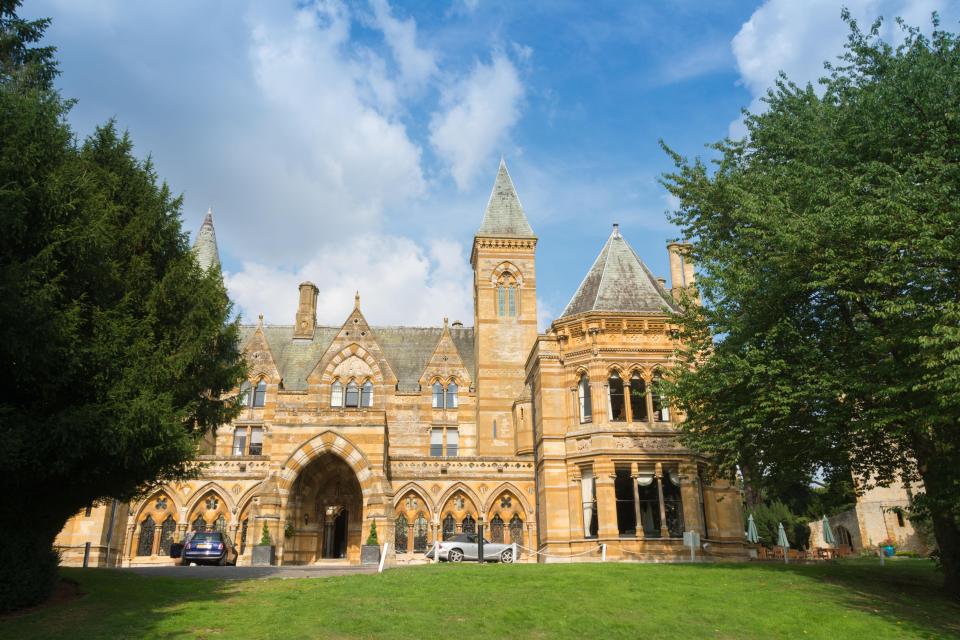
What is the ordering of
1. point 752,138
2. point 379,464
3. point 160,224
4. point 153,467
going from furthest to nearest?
point 379,464 < point 752,138 < point 160,224 < point 153,467

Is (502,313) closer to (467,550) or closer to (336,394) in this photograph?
(336,394)

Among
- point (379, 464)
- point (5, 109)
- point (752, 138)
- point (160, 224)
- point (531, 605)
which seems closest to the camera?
point (5, 109)

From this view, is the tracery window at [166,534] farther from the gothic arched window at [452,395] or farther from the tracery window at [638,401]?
the tracery window at [638,401]

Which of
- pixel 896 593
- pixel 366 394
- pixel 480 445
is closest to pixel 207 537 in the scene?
pixel 366 394

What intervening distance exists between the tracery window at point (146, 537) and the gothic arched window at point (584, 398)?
767 inches

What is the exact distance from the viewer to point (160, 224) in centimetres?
1706

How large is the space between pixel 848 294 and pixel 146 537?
29682mm

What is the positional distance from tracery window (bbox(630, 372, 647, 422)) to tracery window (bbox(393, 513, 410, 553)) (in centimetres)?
1129

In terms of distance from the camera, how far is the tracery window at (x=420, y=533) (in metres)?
32.2

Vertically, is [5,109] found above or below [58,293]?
above

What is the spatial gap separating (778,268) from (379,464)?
59.1 feet

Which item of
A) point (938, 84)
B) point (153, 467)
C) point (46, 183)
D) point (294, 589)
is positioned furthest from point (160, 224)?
point (938, 84)

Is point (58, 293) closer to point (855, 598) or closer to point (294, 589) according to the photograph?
point (294, 589)

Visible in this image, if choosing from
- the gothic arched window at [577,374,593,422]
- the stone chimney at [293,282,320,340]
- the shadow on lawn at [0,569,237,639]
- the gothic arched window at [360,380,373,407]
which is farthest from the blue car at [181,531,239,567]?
the stone chimney at [293,282,320,340]
